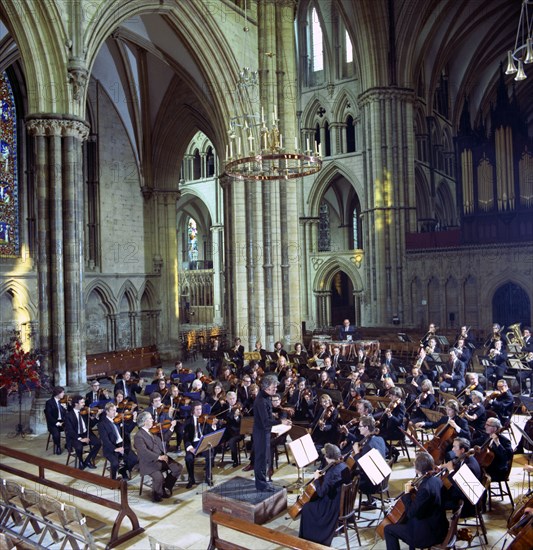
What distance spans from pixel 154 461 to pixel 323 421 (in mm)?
2684

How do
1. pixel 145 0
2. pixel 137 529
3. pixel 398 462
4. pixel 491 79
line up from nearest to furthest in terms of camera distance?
1. pixel 137 529
2. pixel 398 462
3. pixel 145 0
4. pixel 491 79

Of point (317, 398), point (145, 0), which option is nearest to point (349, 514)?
point (317, 398)

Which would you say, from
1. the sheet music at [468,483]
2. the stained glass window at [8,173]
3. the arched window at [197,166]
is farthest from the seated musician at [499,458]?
the arched window at [197,166]

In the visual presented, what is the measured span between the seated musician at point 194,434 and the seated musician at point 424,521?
3.61 meters

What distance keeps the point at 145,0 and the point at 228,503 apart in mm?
13430

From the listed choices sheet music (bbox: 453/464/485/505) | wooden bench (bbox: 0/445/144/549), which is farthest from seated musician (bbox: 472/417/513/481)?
wooden bench (bbox: 0/445/144/549)

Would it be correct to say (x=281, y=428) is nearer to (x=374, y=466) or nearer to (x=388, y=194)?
(x=374, y=466)

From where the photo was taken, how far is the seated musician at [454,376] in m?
11.2

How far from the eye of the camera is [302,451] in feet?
22.6

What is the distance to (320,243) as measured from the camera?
1375 inches

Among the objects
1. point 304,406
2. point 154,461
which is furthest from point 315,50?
point 154,461

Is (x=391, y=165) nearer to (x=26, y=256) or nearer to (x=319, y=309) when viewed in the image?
(x=319, y=309)

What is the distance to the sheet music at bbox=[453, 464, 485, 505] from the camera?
553 centimetres

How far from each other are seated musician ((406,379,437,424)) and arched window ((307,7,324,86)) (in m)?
24.6
